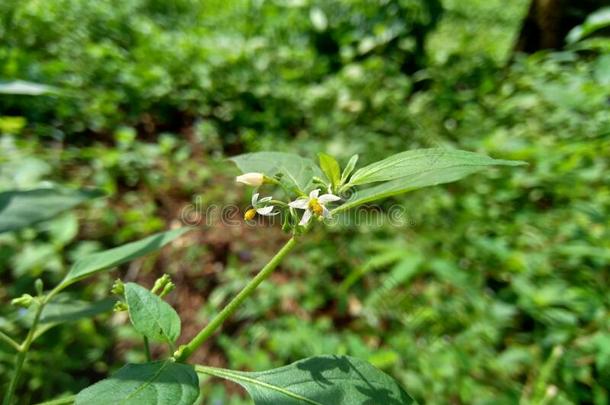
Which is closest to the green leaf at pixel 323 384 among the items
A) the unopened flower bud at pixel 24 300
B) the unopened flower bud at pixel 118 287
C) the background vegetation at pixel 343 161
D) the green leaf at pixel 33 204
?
the unopened flower bud at pixel 118 287

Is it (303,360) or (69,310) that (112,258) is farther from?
(303,360)

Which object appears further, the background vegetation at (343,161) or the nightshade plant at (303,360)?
the background vegetation at (343,161)

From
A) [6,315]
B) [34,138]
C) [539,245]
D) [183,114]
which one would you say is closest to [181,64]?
[183,114]

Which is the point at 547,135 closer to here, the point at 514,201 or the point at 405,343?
the point at 514,201

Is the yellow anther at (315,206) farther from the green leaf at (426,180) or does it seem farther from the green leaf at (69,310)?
the green leaf at (69,310)

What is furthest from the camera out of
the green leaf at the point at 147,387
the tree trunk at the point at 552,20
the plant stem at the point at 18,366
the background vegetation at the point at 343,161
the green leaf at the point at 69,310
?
the tree trunk at the point at 552,20

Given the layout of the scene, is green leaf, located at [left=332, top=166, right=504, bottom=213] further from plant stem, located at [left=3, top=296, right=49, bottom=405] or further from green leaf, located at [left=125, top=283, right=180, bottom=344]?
plant stem, located at [left=3, top=296, right=49, bottom=405]

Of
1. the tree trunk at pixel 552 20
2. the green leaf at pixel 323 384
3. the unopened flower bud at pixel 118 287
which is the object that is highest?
the tree trunk at pixel 552 20
